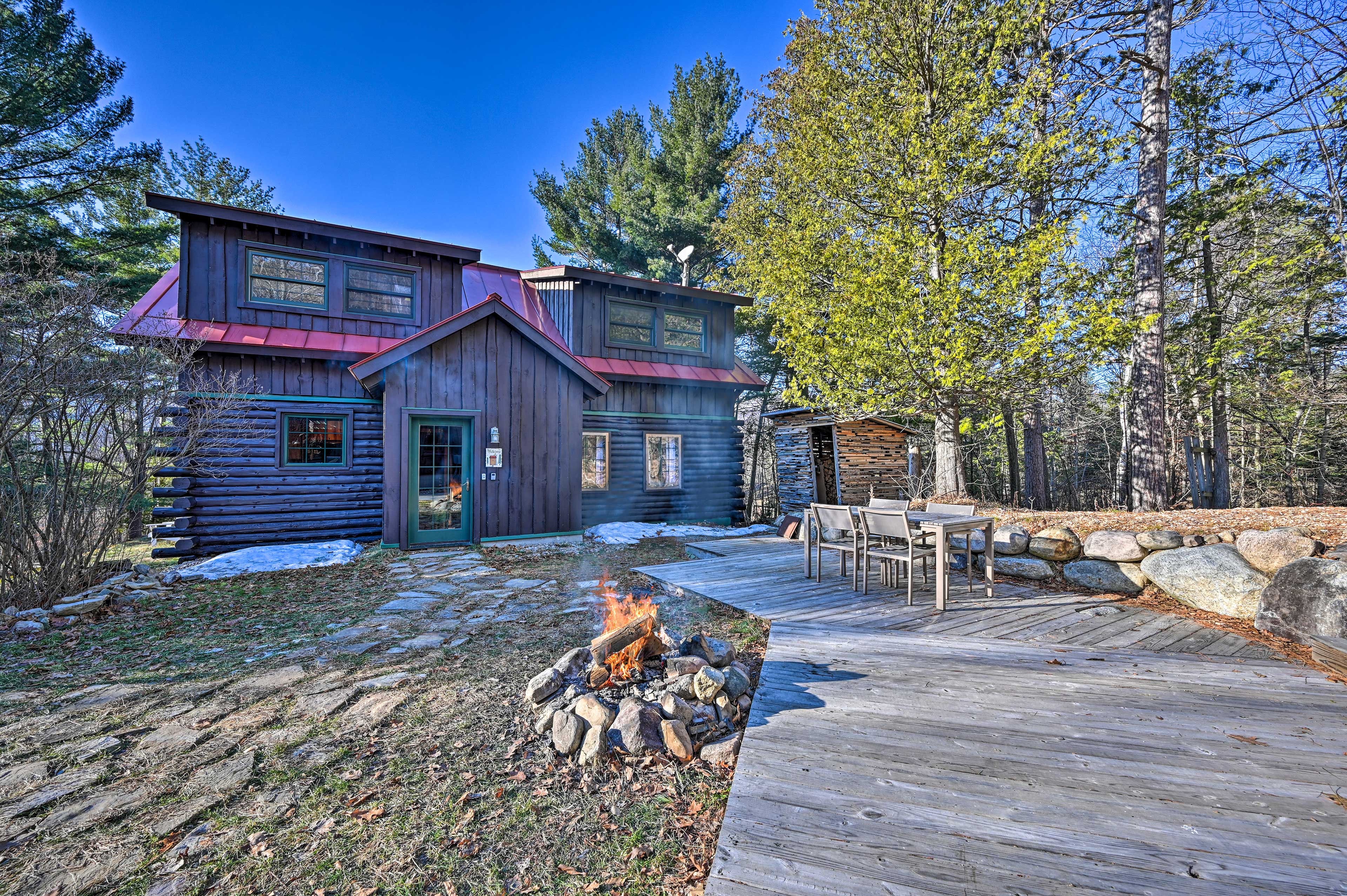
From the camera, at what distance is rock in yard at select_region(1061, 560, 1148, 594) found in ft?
18.1

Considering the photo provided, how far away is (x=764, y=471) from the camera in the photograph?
1666 cm

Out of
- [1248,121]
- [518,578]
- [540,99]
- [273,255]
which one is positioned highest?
[540,99]

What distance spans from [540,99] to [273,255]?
14.8 metres

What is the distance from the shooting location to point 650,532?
11.0 meters

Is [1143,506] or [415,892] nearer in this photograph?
[415,892]

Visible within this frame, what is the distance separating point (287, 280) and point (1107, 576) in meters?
13.4

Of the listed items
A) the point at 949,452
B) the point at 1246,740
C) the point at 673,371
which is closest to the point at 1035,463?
the point at 949,452

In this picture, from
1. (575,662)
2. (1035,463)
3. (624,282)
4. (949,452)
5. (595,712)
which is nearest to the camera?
(595,712)

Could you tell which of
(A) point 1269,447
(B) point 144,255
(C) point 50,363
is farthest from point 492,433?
(A) point 1269,447

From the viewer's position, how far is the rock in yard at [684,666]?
336 centimetres

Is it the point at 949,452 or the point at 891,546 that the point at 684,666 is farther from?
the point at 949,452

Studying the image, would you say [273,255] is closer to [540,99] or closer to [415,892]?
[415,892]

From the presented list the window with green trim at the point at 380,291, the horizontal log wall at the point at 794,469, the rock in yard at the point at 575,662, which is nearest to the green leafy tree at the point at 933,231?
the horizontal log wall at the point at 794,469

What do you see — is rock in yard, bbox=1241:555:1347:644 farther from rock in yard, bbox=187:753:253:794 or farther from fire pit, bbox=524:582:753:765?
rock in yard, bbox=187:753:253:794
